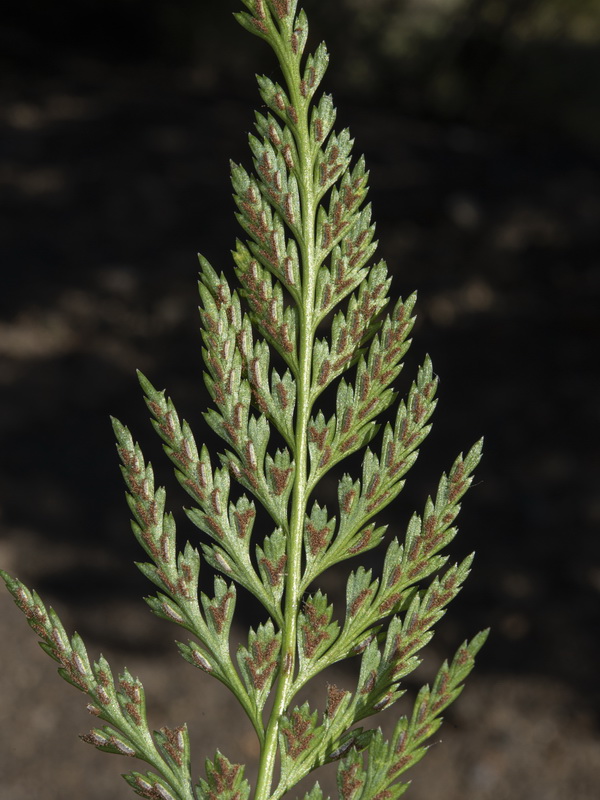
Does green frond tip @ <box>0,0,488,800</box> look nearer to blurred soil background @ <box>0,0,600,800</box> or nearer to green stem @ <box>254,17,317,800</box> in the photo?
green stem @ <box>254,17,317,800</box>

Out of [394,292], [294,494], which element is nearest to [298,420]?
[294,494]

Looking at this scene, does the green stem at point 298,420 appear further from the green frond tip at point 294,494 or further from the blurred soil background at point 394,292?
the blurred soil background at point 394,292

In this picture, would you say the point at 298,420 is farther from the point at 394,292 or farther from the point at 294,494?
the point at 394,292

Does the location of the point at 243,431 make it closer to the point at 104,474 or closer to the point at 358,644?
the point at 358,644

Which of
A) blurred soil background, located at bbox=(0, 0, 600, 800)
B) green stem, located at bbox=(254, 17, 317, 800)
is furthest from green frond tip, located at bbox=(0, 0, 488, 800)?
blurred soil background, located at bbox=(0, 0, 600, 800)

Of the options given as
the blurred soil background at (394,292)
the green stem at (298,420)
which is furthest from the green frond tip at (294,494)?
the blurred soil background at (394,292)
